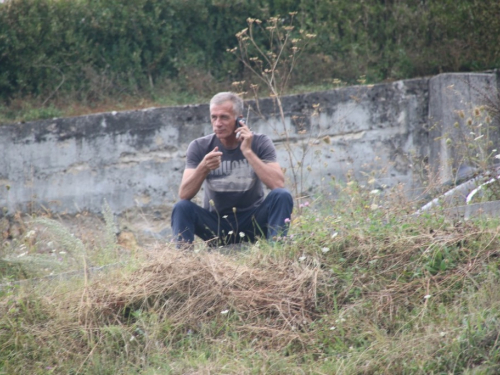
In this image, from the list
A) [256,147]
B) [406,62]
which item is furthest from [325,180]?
[256,147]

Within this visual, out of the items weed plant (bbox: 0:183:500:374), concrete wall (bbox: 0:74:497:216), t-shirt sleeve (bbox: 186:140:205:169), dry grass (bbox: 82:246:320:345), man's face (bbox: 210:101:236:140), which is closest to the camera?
weed plant (bbox: 0:183:500:374)

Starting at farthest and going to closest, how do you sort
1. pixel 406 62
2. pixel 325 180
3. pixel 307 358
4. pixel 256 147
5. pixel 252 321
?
pixel 406 62
pixel 325 180
pixel 256 147
pixel 252 321
pixel 307 358

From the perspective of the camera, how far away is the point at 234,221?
584cm

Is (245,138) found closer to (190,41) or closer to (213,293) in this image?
(213,293)

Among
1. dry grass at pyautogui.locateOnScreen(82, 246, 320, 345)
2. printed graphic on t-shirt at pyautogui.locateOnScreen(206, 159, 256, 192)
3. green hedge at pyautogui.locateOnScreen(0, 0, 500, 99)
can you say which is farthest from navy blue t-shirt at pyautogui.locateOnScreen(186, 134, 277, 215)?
green hedge at pyautogui.locateOnScreen(0, 0, 500, 99)

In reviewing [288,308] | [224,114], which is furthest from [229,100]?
[288,308]

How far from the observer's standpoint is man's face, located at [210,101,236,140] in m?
5.87

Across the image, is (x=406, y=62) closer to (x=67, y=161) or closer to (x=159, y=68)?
(x=159, y=68)

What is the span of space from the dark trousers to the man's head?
2.09 feet

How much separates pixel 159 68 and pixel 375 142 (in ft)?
10.1

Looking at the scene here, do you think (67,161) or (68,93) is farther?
(68,93)

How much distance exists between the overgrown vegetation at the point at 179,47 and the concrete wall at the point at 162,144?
0.64m

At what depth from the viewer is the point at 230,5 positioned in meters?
9.73

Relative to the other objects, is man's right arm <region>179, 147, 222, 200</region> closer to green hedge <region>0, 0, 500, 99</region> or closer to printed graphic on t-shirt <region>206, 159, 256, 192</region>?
printed graphic on t-shirt <region>206, 159, 256, 192</region>
